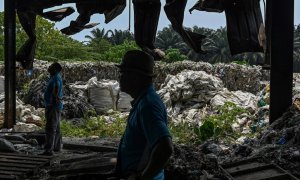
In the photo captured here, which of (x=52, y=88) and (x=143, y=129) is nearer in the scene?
(x=143, y=129)

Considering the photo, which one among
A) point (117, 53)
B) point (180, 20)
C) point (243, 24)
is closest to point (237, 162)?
point (243, 24)

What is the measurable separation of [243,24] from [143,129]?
4339 mm

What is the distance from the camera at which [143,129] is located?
2496mm

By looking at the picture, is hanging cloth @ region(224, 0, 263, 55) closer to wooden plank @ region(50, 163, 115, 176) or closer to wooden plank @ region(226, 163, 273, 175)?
wooden plank @ region(226, 163, 273, 175)

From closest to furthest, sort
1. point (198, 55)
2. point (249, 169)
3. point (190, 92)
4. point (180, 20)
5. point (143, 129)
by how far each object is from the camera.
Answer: point (143, 129), point (249, 169), point (180, 20), point (190, 92), point (198, 55)

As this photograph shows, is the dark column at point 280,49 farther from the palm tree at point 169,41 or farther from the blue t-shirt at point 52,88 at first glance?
the palm tree at point 169,41

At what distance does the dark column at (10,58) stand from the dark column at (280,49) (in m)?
4.37

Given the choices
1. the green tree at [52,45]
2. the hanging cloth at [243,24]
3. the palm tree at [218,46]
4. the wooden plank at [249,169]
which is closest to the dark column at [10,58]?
the hanging cloth at [243,24]

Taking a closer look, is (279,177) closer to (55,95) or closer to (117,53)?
(55,95)

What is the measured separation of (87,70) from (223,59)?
31042mm

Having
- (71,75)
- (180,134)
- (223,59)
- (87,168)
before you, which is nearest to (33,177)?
(87,168)

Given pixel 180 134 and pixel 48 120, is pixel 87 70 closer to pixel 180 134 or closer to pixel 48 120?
pixel 180 134

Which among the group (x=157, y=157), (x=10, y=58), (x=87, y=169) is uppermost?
(x=10, y=58)

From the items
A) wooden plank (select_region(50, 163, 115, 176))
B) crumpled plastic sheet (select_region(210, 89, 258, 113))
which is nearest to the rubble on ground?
crumpled plastic sheet (select_region(210, 89, 258, 113))
